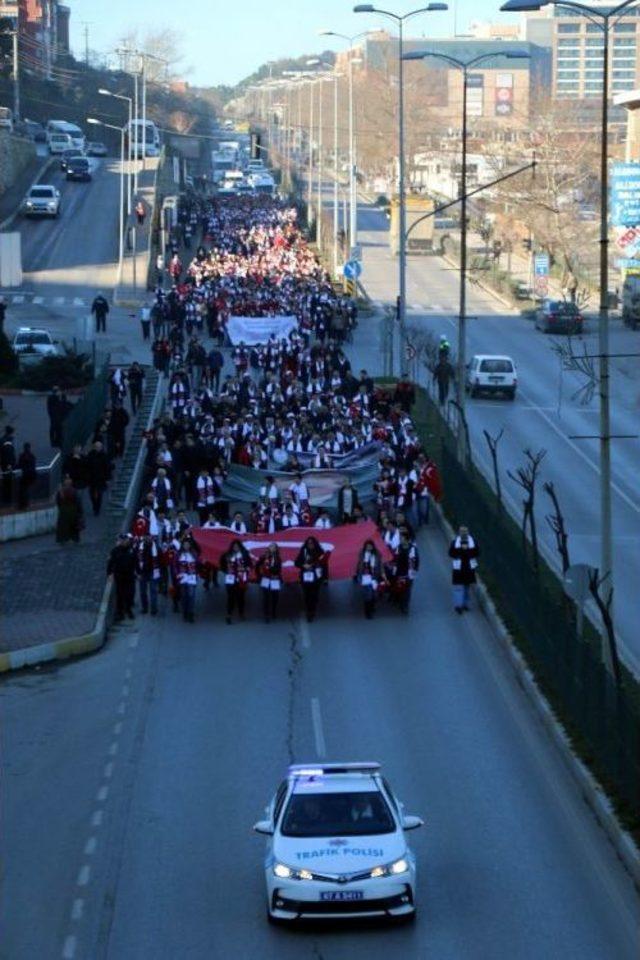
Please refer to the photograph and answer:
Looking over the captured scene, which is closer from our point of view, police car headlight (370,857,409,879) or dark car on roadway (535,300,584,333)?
police car headlight (370,857,409,879)

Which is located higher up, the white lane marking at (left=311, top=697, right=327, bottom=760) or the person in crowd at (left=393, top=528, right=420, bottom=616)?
the person in crowd at (left=393, top=528, right=420, bottom=616)

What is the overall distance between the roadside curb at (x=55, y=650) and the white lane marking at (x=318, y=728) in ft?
13.2

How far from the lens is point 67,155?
115 m

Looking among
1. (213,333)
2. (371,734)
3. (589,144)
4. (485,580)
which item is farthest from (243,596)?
(589,144)

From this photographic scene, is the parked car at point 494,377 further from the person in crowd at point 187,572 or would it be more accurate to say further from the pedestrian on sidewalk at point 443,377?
the person in crowd at point 187,572

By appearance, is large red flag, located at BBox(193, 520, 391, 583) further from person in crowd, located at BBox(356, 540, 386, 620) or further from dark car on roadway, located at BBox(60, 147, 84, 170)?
dark car on roadway, located at BBox(60, 147, 84, 170)

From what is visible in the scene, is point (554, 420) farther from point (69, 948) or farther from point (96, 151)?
point (96, 151)

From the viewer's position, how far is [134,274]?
239ft

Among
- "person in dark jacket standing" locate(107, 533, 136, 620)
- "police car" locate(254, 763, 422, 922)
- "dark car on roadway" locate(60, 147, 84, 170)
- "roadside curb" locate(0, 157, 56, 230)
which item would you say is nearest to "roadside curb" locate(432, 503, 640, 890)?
"police car" locate(254, 763, 422, 922)

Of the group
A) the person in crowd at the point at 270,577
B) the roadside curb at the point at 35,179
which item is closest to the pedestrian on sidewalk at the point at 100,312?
the roadside curb at the point at 35,179

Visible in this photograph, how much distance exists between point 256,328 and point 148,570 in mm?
29454

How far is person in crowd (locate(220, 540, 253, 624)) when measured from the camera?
27.4 meters

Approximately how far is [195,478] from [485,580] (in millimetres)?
7195

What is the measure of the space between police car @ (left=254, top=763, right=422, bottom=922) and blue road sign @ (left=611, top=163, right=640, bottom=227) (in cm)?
5514
